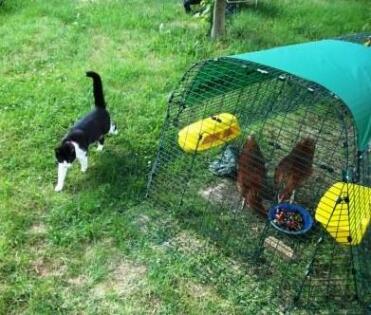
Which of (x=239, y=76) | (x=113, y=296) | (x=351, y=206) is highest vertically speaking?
(x=239, y=76)

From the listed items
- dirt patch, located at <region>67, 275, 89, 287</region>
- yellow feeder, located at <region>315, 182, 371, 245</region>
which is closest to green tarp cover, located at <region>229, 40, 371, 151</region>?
yellow feeder, located at <region>315, 182, 371, 245</region>

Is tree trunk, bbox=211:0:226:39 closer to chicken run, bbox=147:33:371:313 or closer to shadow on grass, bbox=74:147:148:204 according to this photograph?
chicken run, bbox=147:33:371:313

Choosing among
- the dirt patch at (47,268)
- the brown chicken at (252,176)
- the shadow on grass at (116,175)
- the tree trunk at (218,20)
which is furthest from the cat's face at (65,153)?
the tree trunk at (218,20)

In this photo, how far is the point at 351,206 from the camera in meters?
3.58

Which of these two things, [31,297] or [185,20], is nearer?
[31,297]

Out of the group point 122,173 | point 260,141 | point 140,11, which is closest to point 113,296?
point 122,173

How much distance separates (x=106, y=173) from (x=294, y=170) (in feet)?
5.05

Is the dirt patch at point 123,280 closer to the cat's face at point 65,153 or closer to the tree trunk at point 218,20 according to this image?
the cat's face at point 65,153

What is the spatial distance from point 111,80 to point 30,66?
1.07 meters

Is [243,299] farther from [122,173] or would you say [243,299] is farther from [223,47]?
[223,47]

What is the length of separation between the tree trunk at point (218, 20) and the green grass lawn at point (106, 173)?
0.44 feet

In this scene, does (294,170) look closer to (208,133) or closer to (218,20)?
(208,133)

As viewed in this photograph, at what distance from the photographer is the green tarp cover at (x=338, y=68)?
2938 millimetres

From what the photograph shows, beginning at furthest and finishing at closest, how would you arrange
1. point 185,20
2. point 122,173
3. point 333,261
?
1. point 185,20
2. point 122,173
3. point 333,261
